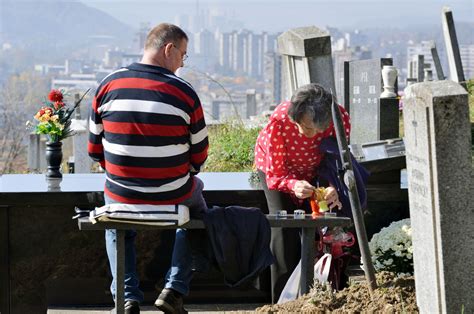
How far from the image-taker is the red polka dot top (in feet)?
22.9

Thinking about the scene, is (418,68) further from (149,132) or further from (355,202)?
(149,132)

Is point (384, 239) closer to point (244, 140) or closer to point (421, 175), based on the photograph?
point (421, 175)

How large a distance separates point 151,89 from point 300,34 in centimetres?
572

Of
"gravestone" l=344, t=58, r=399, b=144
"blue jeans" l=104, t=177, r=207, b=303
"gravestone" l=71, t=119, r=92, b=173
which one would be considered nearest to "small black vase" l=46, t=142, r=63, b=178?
"blue jeans" l=104, t=177, r=207, b=303

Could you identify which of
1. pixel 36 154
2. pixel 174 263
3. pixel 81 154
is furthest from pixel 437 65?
pixel 174 263

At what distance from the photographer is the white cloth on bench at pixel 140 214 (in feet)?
20.2

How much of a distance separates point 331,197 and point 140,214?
129 cm

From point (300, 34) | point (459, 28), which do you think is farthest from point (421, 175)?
point (459, 28)

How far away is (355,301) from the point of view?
6051 millimetres

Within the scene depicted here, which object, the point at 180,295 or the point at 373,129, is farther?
the point at 373,129

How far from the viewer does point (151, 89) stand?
6.19m

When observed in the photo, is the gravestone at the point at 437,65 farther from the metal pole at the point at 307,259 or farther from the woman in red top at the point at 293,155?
the metal pole at the point at 307,259

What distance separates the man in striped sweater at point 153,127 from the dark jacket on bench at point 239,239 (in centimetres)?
18

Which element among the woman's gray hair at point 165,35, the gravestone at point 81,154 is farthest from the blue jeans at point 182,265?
the gravestone at point 81,154
